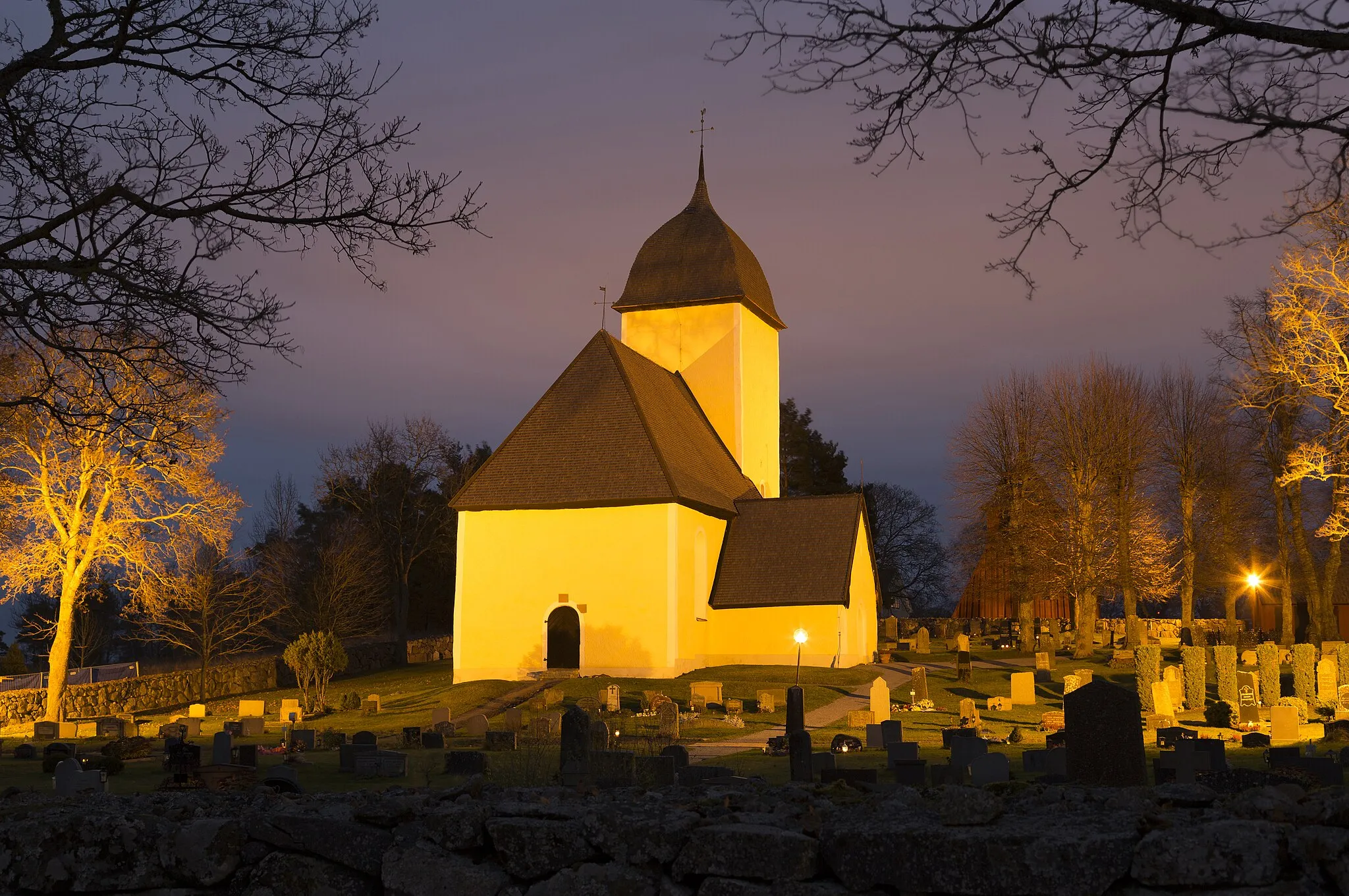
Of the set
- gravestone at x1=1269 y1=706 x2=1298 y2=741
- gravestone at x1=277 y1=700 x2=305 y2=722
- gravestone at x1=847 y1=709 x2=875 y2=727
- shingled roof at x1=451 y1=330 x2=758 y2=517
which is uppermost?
shingled roof at x1=451 y1=330 x2=758 y2=517

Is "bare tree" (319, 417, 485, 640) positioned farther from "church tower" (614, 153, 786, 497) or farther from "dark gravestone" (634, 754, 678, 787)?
"dark gravestone" (634, 754, 678, 787)

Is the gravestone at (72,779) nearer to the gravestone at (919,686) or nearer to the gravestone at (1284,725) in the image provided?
the gravestone at (1284,725)

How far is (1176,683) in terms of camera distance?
2494 cm

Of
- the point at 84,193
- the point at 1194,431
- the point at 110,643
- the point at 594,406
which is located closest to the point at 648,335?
the point at 594,406

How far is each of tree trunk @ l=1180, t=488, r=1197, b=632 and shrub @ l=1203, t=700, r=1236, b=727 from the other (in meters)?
23.8

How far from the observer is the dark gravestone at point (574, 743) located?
491 inches

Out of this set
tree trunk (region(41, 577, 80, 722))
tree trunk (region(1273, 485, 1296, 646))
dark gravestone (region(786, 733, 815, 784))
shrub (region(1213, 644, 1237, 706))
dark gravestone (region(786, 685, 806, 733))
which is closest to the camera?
dark gravestone (region(786, 733, 815, 784))

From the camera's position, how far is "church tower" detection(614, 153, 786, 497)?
4184 centimetres

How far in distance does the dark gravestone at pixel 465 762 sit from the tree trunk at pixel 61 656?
16872mm

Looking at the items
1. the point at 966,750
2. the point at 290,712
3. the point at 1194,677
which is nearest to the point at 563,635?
the point at 290,712

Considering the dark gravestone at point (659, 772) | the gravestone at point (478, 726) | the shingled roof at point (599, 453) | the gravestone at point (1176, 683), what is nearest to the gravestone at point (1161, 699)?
the gravestone at point (1176, 683)

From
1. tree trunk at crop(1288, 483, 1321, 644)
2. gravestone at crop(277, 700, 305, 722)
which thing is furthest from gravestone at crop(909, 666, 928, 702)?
tree trunk at crop(1288, 483, 1321, 644)

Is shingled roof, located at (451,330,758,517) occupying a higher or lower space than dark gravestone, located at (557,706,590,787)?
higher

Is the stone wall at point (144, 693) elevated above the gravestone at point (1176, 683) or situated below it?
below
